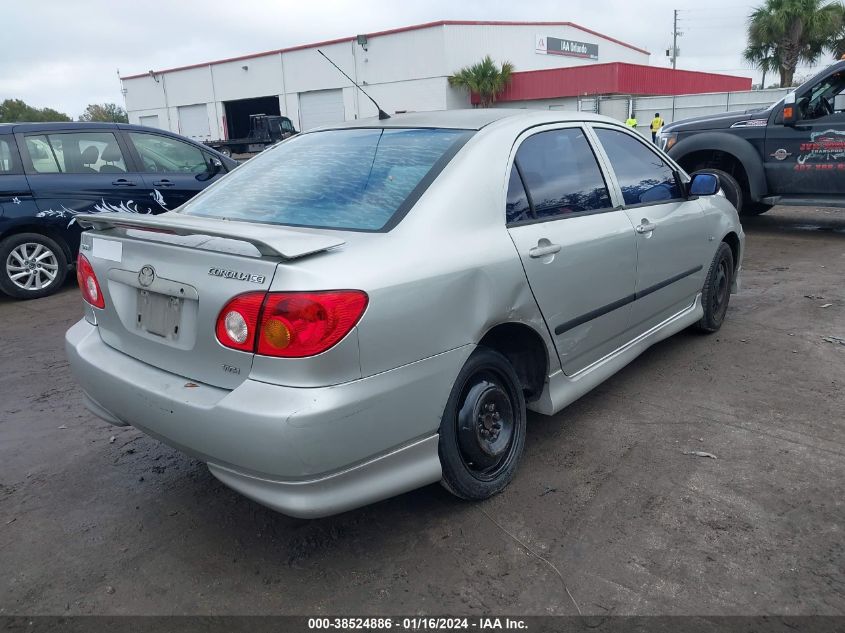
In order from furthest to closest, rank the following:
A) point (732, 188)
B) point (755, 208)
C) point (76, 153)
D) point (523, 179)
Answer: point (755, 208), point (732, 188), point (76, 153), point (523, 179)

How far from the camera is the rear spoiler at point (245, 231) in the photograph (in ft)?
7.18

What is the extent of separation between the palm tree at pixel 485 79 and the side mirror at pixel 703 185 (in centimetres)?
3168

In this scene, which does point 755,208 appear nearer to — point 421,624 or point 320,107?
point 421,624

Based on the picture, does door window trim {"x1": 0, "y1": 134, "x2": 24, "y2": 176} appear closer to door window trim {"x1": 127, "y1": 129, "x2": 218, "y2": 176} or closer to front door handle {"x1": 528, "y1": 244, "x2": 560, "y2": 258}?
door window trim {"x1": 127, "y1": 129, "x2": 218, "y2": 176}

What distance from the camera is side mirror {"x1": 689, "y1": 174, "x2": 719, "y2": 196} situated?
169 inches

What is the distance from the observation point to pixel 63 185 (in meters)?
6.93

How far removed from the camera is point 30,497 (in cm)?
310

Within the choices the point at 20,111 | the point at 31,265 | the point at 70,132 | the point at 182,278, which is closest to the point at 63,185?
the point at 70,132

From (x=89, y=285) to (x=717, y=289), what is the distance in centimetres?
414

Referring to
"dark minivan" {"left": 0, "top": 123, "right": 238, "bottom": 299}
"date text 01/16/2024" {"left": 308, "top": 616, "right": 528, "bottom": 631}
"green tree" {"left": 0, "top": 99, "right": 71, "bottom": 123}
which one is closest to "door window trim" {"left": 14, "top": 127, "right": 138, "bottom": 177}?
"dark minivan" {"left": 0, "top": 123, "right": 238, "bottom": 299}

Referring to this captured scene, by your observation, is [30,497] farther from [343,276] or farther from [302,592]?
[343,276]

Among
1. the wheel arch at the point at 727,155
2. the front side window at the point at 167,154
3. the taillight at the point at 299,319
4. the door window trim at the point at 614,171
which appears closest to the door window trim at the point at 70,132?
the front side window at the point at 167,154

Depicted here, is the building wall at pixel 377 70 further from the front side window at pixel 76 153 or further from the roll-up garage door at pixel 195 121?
the front side window at pixel 76 153

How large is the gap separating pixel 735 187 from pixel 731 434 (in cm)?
662
